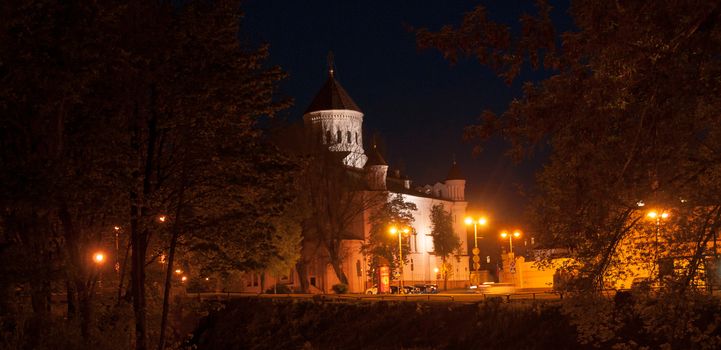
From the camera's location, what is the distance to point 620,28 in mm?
9672

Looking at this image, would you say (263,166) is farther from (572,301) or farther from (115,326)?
(572,301)

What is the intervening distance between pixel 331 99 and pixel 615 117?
8160 centimetres

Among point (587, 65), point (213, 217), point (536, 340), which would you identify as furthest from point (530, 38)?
point (536, 340)

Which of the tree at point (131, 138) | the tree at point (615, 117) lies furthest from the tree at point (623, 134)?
the tree at point (131, 138)

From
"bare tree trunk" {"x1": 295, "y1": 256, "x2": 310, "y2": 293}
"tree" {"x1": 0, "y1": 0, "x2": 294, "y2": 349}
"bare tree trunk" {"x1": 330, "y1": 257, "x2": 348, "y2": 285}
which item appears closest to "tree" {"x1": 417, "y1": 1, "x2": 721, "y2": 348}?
"tree" {"x1": 0, "y1": 0, "x2": 294, "y2": 349}

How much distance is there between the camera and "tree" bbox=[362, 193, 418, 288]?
73.4m

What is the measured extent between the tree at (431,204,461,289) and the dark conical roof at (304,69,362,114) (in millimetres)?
13979

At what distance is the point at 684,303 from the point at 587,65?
312 cm

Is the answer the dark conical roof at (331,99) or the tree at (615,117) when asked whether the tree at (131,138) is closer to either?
the tree at (615,117)

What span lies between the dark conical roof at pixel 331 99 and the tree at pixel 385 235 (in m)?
16.2

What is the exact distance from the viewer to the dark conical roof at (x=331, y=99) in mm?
91125

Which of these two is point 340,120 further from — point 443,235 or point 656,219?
point 656,219

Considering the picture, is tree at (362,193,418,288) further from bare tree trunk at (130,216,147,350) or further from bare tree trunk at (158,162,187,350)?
bare tree trunk at (130,216,147,350)

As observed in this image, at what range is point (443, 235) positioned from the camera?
8950 cm
